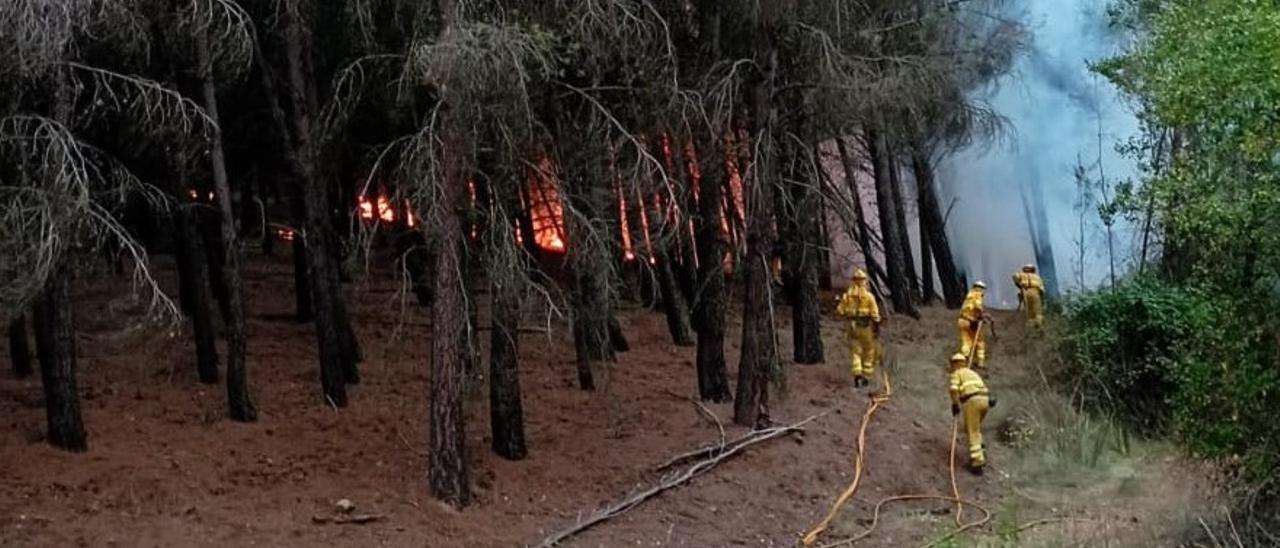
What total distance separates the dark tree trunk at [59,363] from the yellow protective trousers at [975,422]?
7.72 meters

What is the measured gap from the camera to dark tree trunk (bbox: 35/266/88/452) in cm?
980

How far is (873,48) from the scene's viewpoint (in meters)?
13.6

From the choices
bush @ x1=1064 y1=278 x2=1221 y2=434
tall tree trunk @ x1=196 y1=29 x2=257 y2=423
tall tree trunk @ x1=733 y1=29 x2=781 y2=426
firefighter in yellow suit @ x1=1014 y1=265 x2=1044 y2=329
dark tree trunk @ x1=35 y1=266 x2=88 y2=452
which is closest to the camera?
dark tree trunk @ x1=35 y1=266 x2=88 y2=452

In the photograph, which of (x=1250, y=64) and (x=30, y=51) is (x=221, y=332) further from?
(x=1250, y=64)

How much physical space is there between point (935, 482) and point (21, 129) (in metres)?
8.42

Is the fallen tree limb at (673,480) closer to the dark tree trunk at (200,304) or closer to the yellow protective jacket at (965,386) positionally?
the yellow protective jacket at (965,386)

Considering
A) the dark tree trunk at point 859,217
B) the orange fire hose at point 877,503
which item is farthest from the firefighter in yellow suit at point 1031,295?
the orange fire hose at point 877,503

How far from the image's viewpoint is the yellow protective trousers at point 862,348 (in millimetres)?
14297

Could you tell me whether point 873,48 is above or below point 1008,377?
above

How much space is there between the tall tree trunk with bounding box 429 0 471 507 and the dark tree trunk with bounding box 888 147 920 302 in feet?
33.7

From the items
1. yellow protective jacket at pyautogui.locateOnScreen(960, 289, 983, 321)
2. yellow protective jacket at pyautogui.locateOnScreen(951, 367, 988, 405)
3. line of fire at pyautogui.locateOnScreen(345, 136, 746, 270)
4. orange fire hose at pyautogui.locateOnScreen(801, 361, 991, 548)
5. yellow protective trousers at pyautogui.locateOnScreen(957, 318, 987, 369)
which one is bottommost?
orange fire hose at pyautogui.locateOnScreen(801, 361, 991, 548)

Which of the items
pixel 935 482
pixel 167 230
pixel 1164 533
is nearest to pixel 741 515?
pixel 935 482

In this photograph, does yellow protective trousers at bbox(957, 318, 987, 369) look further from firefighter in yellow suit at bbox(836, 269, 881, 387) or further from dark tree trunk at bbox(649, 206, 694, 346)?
dark tree trunk at bbox(649, 206, 694, 346)

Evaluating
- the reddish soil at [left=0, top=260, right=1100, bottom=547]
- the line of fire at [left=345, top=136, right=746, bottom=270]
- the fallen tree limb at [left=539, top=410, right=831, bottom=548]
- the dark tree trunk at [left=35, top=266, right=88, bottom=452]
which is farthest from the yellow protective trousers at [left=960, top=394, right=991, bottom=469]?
the dark tree trunk at [left=35, top=266, right=88, bottom=452]
